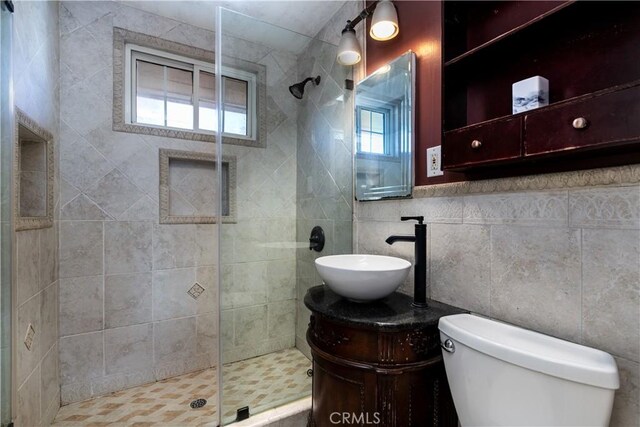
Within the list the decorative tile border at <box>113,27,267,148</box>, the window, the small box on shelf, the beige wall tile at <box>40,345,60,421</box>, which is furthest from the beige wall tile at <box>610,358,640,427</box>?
the beige wall tile at <box>40,345,60,421</box>

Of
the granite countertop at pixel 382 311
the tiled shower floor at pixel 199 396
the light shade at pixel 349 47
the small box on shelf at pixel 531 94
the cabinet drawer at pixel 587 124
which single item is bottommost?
the tiled shower floor at pixel 199 396

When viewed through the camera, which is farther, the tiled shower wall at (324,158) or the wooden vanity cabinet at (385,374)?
the tiled shower wall at (324,158)

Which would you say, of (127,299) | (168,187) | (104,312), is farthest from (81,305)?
(168,187)

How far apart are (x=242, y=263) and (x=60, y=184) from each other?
4.13 feet

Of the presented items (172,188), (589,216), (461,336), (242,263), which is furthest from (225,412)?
(589,216)

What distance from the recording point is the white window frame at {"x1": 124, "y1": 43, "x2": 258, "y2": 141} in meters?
1.72

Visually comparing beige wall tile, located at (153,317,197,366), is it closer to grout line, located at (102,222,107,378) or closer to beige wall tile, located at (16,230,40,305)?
grout line, located at (102,222,107,378)

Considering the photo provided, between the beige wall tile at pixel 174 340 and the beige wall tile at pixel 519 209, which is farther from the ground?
the beige wall tile at pixel 519 209

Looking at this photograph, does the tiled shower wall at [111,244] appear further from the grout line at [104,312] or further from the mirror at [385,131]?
the mirror at [385,131]

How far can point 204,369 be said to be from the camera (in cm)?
214

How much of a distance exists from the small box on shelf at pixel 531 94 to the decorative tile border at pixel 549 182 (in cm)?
22

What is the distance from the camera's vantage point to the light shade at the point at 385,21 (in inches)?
54.7

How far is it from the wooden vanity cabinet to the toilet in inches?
3.3

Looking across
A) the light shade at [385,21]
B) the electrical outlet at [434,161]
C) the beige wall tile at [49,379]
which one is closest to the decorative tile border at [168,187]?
the beige wall tile at [49,379]
